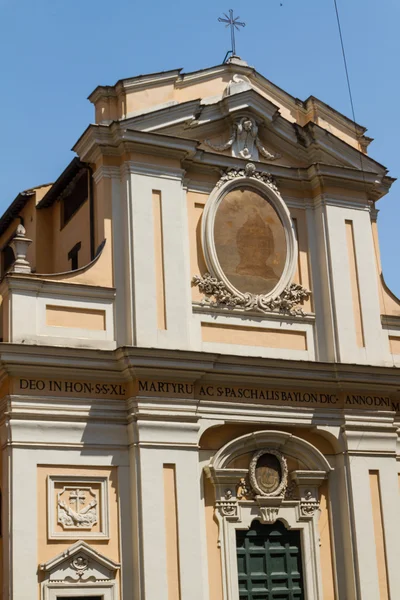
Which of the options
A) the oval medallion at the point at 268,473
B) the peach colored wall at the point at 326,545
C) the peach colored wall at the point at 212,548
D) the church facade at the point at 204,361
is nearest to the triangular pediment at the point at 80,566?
the church facade at the point at 204,361

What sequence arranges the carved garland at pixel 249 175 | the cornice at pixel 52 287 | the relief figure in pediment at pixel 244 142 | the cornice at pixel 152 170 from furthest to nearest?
the relief figure in pediment at pixel 244 142, the carved garland at pixel 249 175, the cornice at pixel 152 170, the cornice at pixel 52 287

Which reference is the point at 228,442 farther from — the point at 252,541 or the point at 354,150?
the point at 354,150

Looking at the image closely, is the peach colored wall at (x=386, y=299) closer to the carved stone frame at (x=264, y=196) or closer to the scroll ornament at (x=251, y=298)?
the scroll ornament at (x=251, y=298)

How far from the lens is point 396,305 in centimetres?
2012

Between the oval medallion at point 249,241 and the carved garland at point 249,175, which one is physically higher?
the carved garland at point 249,175

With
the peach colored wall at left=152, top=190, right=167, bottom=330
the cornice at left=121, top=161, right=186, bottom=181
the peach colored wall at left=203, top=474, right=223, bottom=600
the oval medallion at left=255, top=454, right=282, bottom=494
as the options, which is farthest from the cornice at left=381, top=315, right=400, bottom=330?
the peach colored wall at left=203, top=474, right=223, bottom=600

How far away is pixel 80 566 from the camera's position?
1581cm

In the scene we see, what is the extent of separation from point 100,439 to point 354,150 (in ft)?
24.5

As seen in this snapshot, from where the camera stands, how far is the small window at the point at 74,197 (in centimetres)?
1902

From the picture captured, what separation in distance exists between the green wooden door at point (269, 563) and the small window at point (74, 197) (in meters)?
6.39

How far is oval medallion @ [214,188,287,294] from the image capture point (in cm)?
1862

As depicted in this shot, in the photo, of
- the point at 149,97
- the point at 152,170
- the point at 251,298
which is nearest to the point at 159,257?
the point at 152,170

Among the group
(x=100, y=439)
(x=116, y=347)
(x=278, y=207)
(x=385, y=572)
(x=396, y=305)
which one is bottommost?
(x=385, y=572)

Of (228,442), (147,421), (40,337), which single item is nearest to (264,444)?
(228,442)
